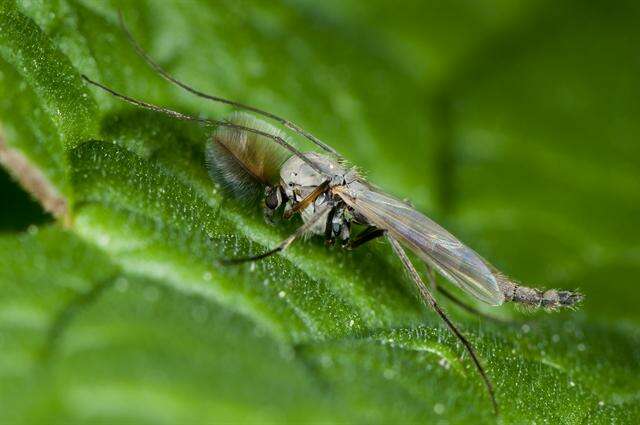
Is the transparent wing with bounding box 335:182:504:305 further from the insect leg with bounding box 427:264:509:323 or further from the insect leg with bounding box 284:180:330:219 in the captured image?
the insect leg with bounding box 427:264:509:323

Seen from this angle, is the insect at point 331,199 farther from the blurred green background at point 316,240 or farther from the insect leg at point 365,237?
the blurred green background at point 316,240

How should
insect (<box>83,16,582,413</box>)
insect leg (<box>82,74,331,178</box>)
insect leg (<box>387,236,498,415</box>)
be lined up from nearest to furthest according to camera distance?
insect leg (<box>387,236,498,415</box>)
insect leg (<box>82,74,331,178</box>)
insect (<box>83,16,582,413</box>)

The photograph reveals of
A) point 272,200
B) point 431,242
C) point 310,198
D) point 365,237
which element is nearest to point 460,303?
point 431,242

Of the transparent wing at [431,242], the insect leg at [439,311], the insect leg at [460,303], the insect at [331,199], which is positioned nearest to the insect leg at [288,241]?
the insect at [331,199]

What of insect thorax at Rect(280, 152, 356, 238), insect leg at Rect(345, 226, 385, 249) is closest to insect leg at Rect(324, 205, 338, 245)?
insect thorax at Rect(280, 152, 356, 238)

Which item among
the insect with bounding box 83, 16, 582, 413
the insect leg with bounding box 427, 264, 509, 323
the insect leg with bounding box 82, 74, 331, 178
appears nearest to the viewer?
the insect leg with bounding box 82, 74, 331, 178

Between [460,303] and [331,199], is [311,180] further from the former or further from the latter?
[460,303]

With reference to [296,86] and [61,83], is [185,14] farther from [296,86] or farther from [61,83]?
[61,83]
